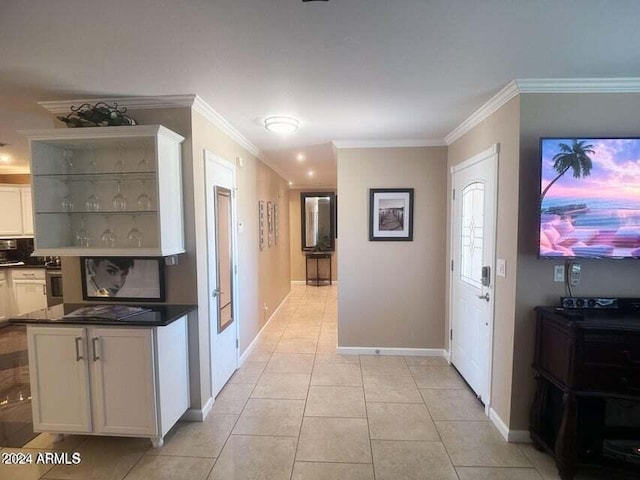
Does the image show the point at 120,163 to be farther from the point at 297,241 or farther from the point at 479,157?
the point at 297,241

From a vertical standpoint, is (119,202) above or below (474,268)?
above

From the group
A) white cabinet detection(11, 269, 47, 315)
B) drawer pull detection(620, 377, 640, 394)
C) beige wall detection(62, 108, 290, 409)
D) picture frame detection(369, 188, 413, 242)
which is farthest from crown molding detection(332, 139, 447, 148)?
white cabinet detection(11, 269, 47, 315)

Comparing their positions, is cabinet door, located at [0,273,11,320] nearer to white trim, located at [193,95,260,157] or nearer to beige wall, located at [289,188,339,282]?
white trim, located at [193,95,260,157]

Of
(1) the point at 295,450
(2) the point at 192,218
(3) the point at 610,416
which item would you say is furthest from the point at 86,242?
(3) the point at 610,416

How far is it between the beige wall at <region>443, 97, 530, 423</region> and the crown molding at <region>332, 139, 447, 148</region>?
98 centimetres

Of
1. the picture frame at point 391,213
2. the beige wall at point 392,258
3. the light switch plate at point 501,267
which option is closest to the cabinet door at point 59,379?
the beige wall at point 392,258

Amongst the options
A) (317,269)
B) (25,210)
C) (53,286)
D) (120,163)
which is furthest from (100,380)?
(317,269)

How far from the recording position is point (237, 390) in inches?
121

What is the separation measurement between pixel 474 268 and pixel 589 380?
48.3 inches

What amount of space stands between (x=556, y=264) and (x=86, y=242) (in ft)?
11.4

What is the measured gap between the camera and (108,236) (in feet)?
8.36

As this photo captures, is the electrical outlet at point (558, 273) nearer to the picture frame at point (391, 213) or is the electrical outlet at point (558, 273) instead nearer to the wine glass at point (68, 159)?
the picture frame at point (391, 213)

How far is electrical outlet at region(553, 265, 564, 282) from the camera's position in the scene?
221 centimetres

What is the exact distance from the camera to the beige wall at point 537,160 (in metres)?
2.16
